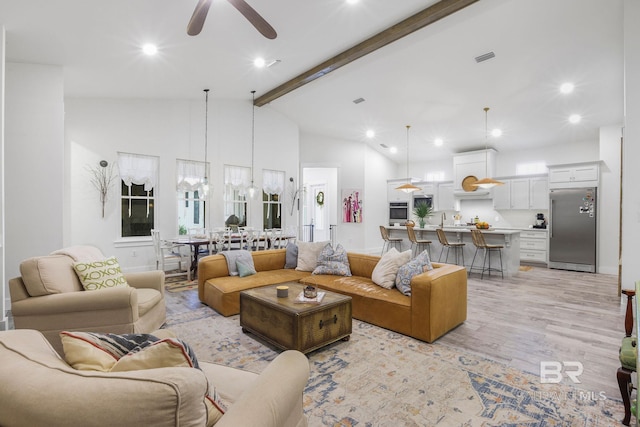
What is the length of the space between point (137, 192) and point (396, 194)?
7.08 metres

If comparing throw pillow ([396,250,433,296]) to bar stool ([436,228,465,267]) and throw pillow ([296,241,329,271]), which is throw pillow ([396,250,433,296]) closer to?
throw pillow ([296,241,329,271])

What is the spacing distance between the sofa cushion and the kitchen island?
6291 millimetres

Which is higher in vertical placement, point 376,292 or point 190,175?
point 190,175

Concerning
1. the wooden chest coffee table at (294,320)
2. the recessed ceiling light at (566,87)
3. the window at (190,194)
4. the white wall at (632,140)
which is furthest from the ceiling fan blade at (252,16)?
the recessed ceiling light at (566,87)

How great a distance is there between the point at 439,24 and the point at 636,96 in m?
2.29

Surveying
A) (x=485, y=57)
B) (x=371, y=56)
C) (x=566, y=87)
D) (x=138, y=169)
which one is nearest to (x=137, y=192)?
(x=138, y=169)

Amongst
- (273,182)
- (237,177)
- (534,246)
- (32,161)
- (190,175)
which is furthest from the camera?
(273,182)

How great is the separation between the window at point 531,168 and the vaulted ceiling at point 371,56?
58 cm

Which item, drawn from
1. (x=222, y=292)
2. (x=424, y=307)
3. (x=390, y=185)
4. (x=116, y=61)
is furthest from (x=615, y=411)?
(x=390, y=185)

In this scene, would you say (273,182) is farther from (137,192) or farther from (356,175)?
(137,192)

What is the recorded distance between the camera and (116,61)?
434 centimetres

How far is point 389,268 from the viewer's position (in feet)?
11.6

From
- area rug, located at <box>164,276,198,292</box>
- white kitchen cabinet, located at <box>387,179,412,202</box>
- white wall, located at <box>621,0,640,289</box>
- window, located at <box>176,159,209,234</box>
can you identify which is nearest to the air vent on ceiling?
white wall, located at <box>621,0,640,289</box>

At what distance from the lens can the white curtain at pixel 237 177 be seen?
288 inches
